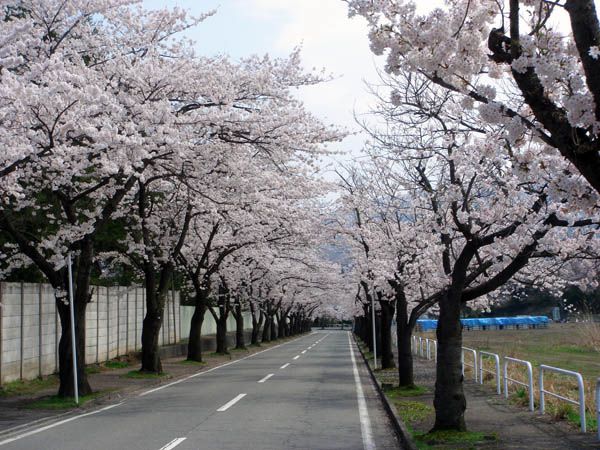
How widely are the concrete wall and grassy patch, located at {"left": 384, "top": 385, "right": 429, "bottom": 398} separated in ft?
31.2

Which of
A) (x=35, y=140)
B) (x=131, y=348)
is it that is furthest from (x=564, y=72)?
(x=131, y=348)

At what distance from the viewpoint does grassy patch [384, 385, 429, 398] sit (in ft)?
50.4

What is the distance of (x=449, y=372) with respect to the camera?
31.8 feet

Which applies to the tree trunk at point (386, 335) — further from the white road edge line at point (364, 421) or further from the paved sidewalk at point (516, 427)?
the paved sidewalk at point (516, 427)

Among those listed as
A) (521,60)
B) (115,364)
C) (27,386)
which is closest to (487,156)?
(521,60)

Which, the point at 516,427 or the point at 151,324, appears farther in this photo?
the point at 151,324

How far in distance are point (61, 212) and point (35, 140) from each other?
11421 mm

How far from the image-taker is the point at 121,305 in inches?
1071

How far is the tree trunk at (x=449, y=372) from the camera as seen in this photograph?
9.54 m

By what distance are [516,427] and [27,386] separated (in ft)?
41.8

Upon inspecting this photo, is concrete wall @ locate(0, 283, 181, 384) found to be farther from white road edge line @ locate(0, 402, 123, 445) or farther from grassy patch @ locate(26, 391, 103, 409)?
white road edge line @ locate(0, 402, 123, 445)

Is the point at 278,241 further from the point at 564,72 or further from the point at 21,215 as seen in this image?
the point at 564,72

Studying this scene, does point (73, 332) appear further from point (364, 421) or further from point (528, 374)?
point (528, 374)

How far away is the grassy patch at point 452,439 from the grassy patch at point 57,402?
25.6 ft
